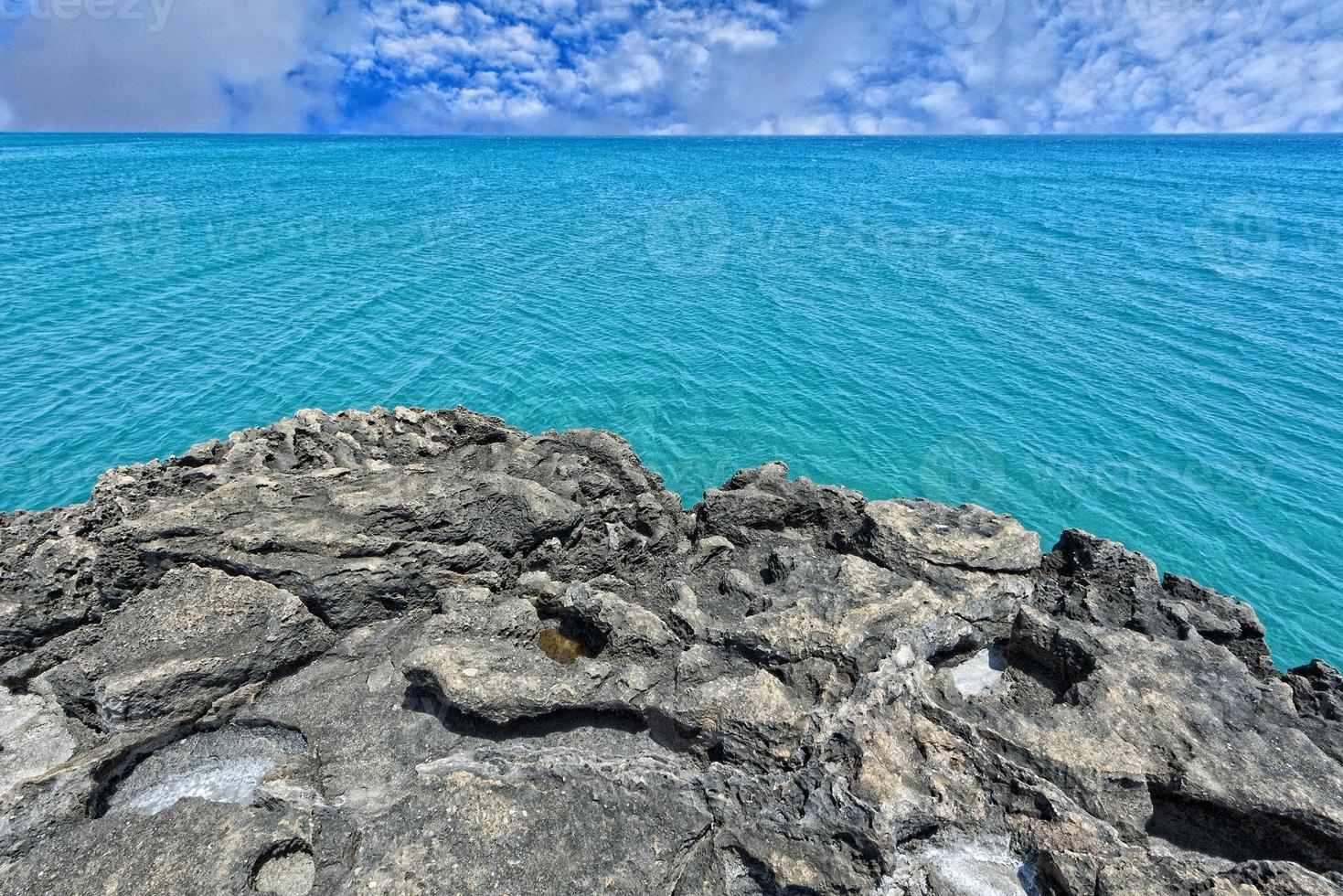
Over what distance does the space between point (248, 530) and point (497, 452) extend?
5708mm

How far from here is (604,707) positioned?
9656 millimetres

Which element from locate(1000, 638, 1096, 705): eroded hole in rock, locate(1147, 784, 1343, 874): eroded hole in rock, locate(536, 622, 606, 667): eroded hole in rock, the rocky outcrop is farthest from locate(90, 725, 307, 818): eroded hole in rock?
locate(1147, 784, 1343, 874): eroded hole in rock

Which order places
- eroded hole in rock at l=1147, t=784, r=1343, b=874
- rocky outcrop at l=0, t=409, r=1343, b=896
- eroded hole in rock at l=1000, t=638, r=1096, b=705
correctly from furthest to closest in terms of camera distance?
eroded hole in rock at l=1000, t=638, r=1096, b=705, eroded hole in rock at l=1147, t=784, r=1343, b=874, rocky outcrop at l=0, t=409, r=1343, b=896

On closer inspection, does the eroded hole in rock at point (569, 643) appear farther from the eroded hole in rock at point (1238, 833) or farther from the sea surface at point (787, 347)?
the sea surface at point (787, 347)

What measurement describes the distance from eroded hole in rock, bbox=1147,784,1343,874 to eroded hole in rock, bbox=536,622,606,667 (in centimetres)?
840

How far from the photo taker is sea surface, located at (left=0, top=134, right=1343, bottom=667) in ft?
86.0

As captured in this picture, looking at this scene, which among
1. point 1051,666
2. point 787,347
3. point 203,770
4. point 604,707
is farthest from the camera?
point 787,347

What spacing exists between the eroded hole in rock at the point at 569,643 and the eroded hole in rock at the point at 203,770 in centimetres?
395

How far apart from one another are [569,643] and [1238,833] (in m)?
10.0

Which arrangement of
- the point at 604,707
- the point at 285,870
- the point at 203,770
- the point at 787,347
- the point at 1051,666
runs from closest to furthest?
the point at 285,870 → the point at 203,770 → the point at 604,707 → the point at 1051,666 → the point at 787,347

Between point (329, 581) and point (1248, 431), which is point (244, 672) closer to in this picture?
point (329, 581)

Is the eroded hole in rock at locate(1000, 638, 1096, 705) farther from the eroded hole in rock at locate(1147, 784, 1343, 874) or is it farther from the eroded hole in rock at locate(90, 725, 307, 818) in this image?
the eroded hole in rock at locate(90, 725, 307, 818)

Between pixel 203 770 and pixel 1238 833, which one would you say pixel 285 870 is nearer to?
pixel 203 770

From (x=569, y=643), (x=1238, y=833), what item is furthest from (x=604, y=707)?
(x=1238, y=833)
